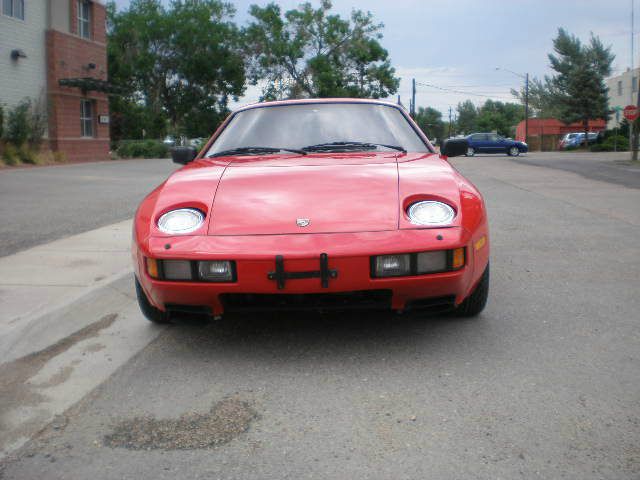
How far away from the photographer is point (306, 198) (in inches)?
150

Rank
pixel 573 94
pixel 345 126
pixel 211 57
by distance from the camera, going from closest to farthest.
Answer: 1. pixel 345 126
2. pixel 211 57
3. pixel 573 94

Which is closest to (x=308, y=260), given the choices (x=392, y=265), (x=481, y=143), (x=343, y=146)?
(x=392, y=265)

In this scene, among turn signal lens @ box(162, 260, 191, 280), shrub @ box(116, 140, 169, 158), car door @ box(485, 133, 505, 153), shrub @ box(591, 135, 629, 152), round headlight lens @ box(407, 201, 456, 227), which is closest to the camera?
turn signal lens @ box(162, 260, 191, 280)

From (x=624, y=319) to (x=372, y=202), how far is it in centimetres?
181

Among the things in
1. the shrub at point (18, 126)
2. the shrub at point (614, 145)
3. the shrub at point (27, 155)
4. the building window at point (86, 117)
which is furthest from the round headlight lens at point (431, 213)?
the shrub at point (614, 145)

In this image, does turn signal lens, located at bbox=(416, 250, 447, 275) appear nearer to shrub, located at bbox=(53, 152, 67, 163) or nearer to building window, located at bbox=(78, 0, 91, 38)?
shrub, located at bbox=(53, 152, 67, 163)

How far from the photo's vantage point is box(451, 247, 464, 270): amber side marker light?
11.8 feet

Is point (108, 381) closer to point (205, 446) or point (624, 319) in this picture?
point (205, 446)

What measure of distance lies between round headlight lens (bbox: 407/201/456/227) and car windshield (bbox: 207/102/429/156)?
1.13 m

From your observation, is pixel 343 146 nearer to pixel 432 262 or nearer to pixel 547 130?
pixel 432 262

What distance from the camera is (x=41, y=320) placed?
4398 millimetres

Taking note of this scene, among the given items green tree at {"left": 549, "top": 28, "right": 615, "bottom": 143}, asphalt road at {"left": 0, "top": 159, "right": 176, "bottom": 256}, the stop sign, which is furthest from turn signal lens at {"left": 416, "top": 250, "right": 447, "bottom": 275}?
green tree at {"left": 549, "top": 28, "right": 615, "bottom": 143}

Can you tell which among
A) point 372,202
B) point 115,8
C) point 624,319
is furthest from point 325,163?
point 115,8

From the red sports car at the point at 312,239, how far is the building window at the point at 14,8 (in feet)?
77.0
